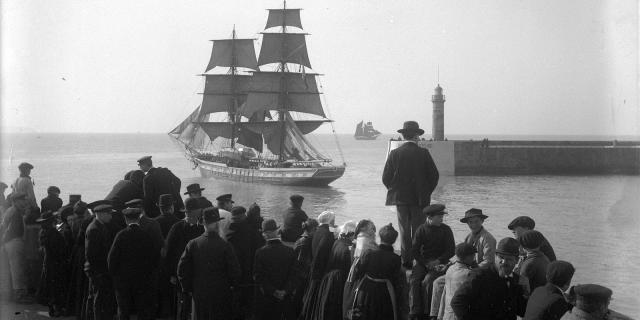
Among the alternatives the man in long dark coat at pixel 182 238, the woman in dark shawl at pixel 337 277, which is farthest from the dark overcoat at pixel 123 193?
the woman in dark shawl at pixel 337 277

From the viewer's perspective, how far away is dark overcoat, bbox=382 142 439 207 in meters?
7.32

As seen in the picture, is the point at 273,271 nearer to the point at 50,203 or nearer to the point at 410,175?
the point at 410,175

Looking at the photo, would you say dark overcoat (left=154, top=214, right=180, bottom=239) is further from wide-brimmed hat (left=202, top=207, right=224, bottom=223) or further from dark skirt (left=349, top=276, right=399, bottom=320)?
dark skirt (left=349, top=276, right=399, bottom=320)

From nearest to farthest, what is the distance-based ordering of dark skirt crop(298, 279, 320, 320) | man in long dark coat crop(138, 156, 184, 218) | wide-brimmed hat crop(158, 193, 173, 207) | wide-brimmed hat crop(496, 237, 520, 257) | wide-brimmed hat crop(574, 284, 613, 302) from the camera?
wide-brimmed hat crop(574, 284, 613, 302) → wide-brimmed hat crop(496, 237, 520, 257) → dark skirt crop(298, 279, 320, 320) → wide-brimmed hat crop(158, 193, 173, 207) → man in long dark coat crop(138, 156, 184, 218)

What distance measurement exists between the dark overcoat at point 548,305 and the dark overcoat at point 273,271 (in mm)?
2514

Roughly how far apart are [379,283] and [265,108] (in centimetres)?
6366

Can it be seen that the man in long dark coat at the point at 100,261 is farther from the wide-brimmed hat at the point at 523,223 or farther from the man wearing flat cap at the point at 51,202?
the wide-brimmed hat at the point at 523,223

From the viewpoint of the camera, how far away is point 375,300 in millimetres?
5734

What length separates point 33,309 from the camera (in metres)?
8.72

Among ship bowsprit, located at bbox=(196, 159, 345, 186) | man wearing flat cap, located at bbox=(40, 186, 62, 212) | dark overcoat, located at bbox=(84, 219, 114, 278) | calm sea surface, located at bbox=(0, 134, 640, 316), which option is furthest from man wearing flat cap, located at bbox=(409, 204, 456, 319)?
ship bowsprit, located at bbox=(196, 159, 345, 186)

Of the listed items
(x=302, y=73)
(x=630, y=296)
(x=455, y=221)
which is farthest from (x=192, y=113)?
(x=630, y=296)

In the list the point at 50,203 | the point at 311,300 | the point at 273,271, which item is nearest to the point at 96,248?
the point at 273,271

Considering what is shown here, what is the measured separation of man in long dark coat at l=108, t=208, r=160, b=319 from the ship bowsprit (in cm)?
5494

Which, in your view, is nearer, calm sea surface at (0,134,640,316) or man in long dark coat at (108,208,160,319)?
man in long dark coat at (108,208,160,319)
